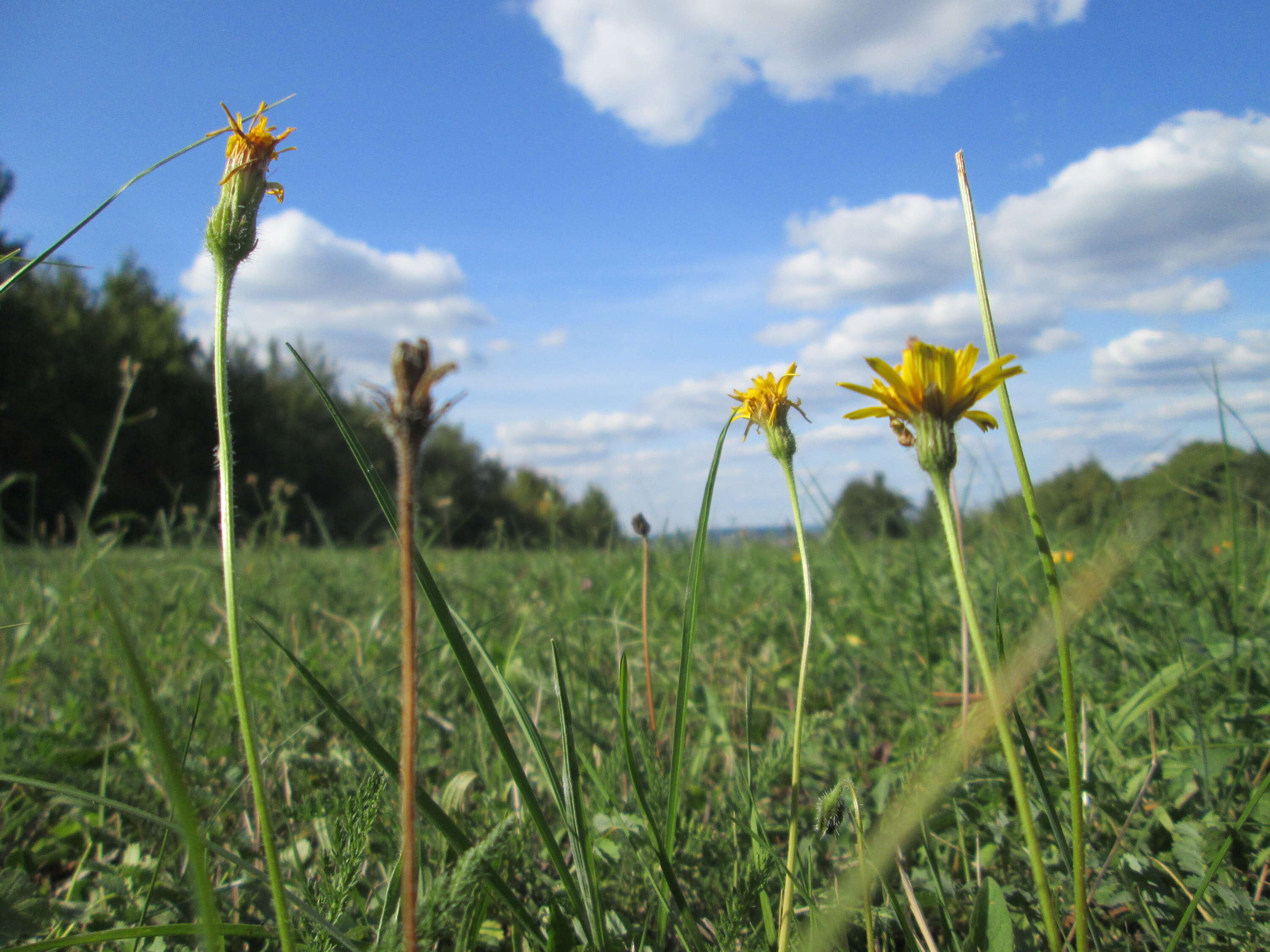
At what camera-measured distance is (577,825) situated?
0.81 metres

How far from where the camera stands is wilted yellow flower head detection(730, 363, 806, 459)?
1.05 m

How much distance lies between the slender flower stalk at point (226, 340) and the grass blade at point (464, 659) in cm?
9

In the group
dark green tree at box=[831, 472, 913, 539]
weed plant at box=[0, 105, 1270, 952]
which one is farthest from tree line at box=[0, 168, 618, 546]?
weed plant at box=[0, 105, 1270, 952]

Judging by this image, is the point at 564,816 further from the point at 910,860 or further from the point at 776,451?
the point at 910,860

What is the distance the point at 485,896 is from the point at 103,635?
7.55 ft

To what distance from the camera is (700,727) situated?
70.8 inches

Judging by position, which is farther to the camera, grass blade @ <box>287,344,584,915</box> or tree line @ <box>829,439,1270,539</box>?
tree line @ <box>829,439,1270,539</box>

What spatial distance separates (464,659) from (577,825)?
0.29m

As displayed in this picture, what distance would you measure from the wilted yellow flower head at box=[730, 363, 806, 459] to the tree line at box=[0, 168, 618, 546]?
11.4 metres

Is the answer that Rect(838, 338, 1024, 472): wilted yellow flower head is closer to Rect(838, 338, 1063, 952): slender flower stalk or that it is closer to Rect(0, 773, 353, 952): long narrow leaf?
Rect(838, 338, 1063, 952): slender flower stalk

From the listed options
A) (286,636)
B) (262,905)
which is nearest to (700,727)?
(262,905)

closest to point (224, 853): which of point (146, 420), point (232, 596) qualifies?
point (232, 596)

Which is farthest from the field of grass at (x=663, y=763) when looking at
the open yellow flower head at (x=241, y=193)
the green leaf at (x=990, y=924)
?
the open yellow flower head at (x=241, y=193)

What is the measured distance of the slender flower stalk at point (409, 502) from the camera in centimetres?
48
